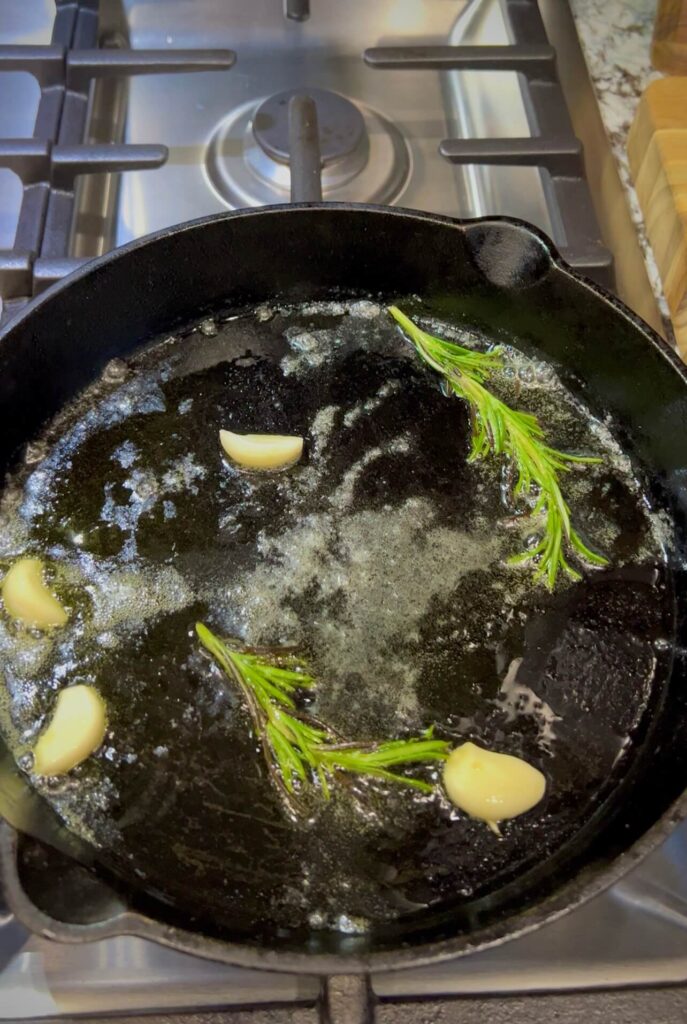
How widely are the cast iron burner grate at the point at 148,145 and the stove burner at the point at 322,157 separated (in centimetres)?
7

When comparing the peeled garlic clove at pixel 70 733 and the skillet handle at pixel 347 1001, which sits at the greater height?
the peeled garlic clove at pixel 70 733

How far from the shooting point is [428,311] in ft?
4.25

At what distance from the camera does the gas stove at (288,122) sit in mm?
1369

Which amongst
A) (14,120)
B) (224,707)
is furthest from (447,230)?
(14,120)

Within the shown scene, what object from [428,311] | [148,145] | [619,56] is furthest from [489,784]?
[619,56]

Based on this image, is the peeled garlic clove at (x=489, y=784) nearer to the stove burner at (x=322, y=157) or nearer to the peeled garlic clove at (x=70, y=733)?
the peeled garlic clove at (x=70, y=733)

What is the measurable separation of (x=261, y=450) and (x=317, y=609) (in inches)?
9.4

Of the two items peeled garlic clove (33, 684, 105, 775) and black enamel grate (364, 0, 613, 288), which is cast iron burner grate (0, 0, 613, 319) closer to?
black enamel grate (364, 0, 613, 288)

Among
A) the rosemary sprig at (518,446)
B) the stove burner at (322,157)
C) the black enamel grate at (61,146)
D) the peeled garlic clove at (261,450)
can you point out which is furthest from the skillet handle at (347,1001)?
the stove burner at (322,157)

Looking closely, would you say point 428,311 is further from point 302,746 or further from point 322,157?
point 302,746

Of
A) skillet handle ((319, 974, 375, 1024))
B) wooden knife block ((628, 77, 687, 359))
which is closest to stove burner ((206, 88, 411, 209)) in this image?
wooden knife block ((628, 77, 687, 359))

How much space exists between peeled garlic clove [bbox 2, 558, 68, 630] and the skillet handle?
0.51 meters

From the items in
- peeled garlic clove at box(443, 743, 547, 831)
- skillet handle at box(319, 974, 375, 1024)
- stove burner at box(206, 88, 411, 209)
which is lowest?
skillet handle at box(319, 974, 375, 1024)

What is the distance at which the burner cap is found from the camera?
4.95ft
